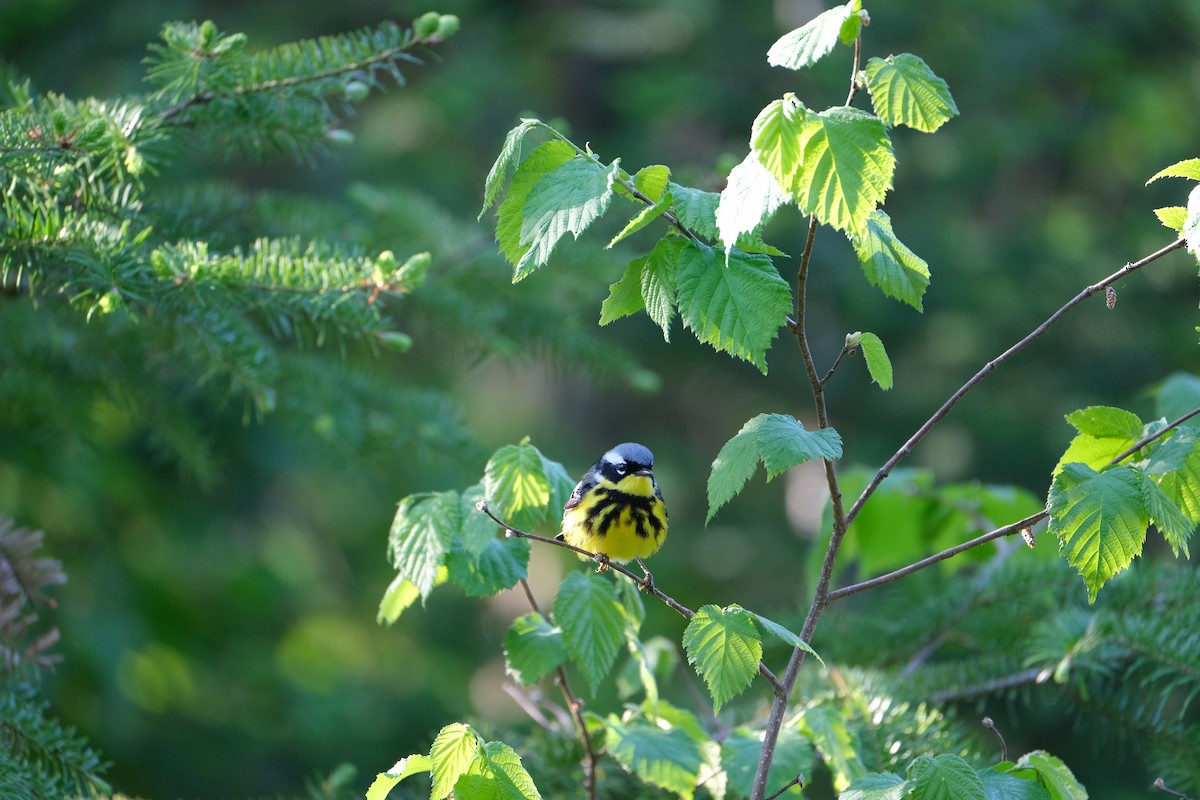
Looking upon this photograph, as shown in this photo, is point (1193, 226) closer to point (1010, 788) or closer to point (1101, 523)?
point (1101, 523)

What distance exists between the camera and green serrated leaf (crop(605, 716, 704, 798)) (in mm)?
1895

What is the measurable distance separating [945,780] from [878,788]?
9 centimetres

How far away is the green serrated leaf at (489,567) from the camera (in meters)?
1.83

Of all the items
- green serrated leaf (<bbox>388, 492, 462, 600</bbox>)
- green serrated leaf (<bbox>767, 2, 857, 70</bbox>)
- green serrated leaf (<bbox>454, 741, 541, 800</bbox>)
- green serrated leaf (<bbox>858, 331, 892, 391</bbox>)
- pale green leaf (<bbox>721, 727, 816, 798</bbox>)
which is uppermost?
green serrated leaf (<bbox>767, 2, 857, 70</bbox>)

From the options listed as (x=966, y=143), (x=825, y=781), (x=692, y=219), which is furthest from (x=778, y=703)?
(x=966, y=143)

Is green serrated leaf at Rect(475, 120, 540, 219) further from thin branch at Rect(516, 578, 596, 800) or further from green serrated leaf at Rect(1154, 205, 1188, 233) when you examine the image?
green serrated leaf at Rect(1154, 205, 1188, 233)

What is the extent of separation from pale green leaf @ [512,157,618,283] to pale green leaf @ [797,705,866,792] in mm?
981

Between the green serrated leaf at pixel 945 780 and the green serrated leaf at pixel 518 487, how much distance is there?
0.68 metres

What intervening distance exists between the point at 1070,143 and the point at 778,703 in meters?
7.77

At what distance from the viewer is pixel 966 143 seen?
8.30 metres

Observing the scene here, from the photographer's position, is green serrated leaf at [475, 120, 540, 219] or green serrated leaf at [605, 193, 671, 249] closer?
green serrated leaf at [605, 193, 671, 249]

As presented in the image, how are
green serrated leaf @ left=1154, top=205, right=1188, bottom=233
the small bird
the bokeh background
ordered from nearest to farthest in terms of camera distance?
green serrated leaf @ left=1154, top=205, right=1188, bottom=233
the small bird
the bokeh background

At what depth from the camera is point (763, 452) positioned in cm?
151

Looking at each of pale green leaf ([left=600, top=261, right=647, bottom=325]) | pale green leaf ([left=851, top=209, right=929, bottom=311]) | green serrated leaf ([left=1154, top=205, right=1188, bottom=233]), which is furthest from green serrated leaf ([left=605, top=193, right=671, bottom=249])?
green serrated leaf ([left=1154, top=205, right=1188, bottom=233])
